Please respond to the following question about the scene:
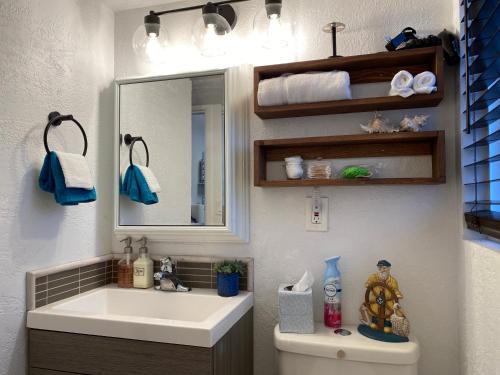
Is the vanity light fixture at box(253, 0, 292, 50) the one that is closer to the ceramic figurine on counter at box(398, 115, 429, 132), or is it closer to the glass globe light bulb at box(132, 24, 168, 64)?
the glass globe light bulb at box(132, 24, 168, 64)

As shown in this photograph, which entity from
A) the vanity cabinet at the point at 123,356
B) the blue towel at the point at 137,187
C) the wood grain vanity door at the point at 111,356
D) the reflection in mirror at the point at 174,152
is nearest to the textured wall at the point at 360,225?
the reflection in mirror at the point at 174,152

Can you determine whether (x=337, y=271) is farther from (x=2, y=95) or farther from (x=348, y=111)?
(x=2, y=95)

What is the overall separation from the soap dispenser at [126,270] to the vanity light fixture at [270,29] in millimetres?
1030

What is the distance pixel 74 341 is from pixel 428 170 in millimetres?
1360

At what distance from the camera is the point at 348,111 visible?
54.3 inches

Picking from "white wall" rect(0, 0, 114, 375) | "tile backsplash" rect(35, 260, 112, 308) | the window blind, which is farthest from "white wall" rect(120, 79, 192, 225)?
the window blind

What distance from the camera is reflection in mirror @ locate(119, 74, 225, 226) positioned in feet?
5.04

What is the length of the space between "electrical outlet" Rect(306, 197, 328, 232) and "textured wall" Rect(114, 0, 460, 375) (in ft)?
0.09

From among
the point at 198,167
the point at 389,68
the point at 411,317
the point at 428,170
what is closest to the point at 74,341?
the point at 198,167

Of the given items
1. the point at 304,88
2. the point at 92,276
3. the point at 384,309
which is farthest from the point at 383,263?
the point at 92,276

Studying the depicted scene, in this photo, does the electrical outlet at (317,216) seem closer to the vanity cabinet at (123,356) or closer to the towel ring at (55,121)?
the vanity cabinet at (123,356)

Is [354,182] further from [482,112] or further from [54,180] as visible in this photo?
[54,180]

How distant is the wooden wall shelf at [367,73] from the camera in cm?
124

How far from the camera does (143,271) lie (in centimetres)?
155
